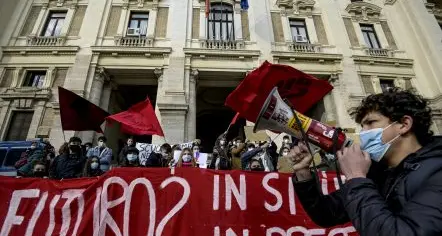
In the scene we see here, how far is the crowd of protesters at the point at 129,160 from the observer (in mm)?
6238

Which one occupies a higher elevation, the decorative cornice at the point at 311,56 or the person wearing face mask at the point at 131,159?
the decorative cornice at the point at 311,56

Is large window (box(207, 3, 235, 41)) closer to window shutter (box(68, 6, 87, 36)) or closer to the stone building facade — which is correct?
the stone building facade

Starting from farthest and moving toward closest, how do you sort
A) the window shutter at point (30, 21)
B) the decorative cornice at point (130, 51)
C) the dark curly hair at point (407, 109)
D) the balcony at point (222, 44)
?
the window shutter at point (30, 21), the balcony at point (222, 44), the decorative cornice at point (130, 51), the dark curly hair at point (407, 109)

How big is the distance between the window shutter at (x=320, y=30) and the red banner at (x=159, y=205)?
42.4ft

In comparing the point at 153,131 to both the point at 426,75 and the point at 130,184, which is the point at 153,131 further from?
the point at 426,75

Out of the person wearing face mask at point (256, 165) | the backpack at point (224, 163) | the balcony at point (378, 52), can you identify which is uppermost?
the balcony at point (378, 52)

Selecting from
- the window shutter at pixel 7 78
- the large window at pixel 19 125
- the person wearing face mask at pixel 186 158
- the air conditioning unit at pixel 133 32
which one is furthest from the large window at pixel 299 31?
the window shutter at pixel 7 78

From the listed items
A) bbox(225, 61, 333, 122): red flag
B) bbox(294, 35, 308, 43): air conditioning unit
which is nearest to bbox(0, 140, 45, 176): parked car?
bbox(225, 61, 333, 122): red flag

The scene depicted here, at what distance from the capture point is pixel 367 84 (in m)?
14.4

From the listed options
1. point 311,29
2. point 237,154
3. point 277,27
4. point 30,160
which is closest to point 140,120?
point 30,160

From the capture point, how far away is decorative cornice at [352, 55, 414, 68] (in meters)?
14.7

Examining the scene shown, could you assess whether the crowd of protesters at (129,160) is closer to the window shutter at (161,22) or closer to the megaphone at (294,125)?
the megaphone at (294,125)

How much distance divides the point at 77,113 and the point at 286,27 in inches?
469

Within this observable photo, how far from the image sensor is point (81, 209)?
3875 millimetres
